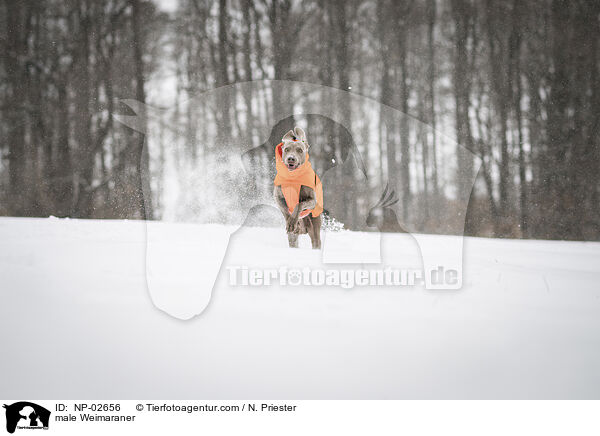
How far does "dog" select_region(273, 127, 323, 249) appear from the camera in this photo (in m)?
2.27

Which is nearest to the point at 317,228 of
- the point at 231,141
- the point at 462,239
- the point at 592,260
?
the point at 231,141

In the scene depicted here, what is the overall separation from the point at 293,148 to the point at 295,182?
217 millimetres

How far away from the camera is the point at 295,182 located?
7.67 feet

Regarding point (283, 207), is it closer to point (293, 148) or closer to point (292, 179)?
point (292, 179)

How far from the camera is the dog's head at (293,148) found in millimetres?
2262

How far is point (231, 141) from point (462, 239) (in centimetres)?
190

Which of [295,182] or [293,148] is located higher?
[293,148]
